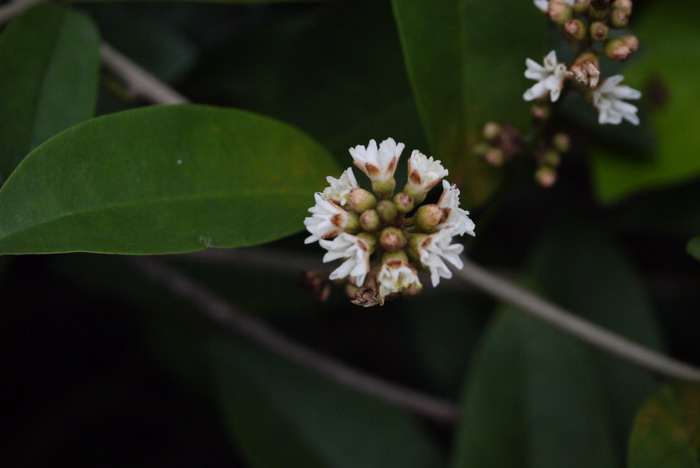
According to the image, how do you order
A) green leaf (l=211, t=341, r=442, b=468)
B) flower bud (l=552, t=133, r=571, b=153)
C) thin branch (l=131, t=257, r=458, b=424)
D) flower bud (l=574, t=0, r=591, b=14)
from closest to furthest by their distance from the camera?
flower bud (l=574, t=0, r=591, b=14) → flower bud (l=552, t=133, r=571, b=153) → green leaf (l=211, t=341, r=442, b=468) → thin branch (l=131, t=257, r=458, b=424)

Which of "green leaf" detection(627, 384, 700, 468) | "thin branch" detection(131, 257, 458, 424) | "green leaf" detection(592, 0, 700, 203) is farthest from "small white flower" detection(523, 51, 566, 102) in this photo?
"thin branch" detection(131, 257, 458, 424)

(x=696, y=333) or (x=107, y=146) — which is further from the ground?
(x=107, y=146)

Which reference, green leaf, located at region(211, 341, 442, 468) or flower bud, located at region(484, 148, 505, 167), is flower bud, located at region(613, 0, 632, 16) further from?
green leaf, located at region(211, 341, 442, 468)

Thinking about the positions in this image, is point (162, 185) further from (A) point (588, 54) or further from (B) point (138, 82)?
(A) point (588, 54)

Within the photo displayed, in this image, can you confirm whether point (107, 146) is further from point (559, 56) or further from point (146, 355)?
point (146, 355)

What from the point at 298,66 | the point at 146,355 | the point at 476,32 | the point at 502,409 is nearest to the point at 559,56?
the point at 476,32

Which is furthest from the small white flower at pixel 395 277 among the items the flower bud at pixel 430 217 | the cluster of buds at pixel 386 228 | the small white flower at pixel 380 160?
the small white flower at pixel 380 160

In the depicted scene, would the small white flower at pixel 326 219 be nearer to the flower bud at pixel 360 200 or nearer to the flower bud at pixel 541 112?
the flower bud at pixel 360 200
